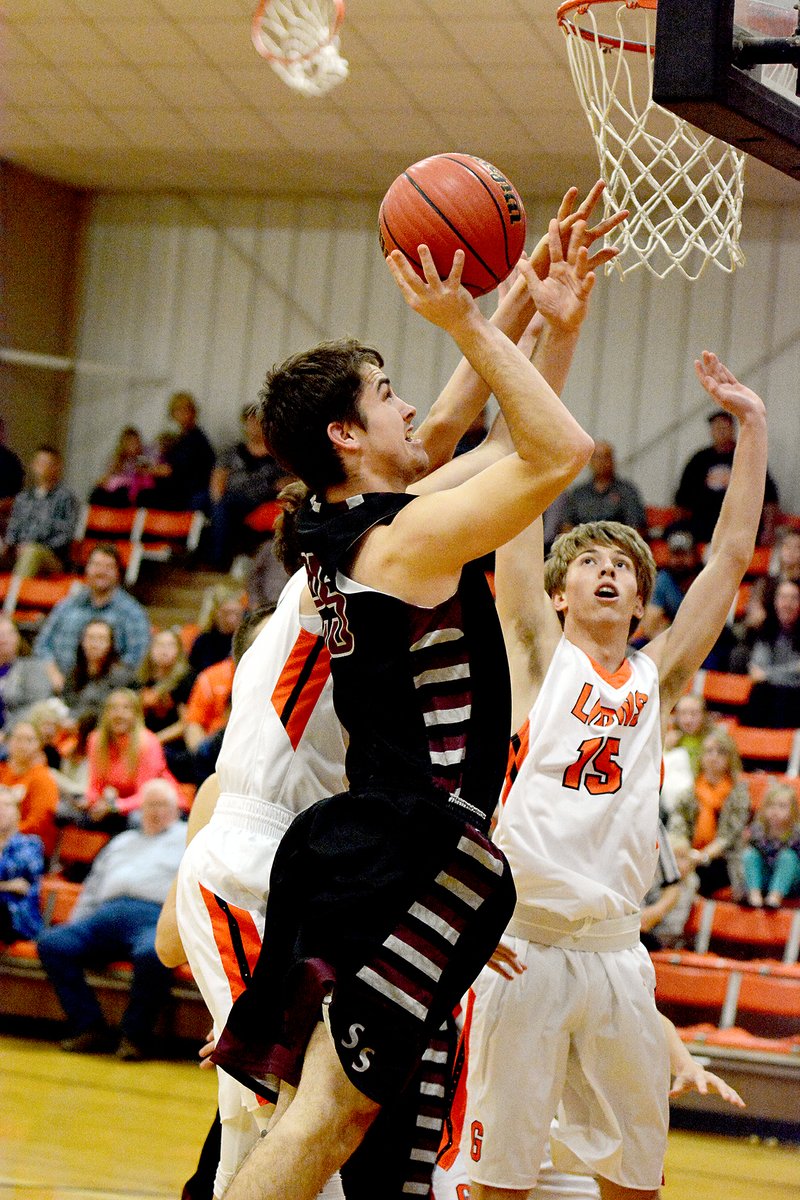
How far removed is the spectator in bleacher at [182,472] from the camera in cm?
1421

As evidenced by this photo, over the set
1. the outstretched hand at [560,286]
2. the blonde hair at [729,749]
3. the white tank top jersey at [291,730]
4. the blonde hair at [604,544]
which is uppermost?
the outstretched hand at [560,286]

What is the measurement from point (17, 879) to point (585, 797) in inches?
211

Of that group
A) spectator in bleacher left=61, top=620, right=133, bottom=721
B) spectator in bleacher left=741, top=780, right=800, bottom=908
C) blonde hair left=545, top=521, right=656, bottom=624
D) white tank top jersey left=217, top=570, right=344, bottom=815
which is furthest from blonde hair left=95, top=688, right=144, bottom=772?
white tank top jersey left=217, top=570, right=344, bottom=815

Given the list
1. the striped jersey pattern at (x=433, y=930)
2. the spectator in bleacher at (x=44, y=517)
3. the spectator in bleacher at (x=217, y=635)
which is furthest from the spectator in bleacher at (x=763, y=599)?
the striped jersey pattern at (x=433, y=930)

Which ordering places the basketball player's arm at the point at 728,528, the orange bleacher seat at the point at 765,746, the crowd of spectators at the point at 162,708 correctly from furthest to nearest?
the orange bleacher seat at the point at 765,746
the crowd of spectators at the point at 162,708
the basketball player's arm at the point at 728,528

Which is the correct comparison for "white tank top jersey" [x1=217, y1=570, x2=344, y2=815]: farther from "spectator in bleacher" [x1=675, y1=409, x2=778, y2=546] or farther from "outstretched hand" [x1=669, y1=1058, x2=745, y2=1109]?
"spectator in bleacher" [x1=675, y1=409, x2=778, y2=546]

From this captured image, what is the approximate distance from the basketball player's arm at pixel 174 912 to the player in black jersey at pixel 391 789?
73 centimetres

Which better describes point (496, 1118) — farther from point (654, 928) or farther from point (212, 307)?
point (212, 307)

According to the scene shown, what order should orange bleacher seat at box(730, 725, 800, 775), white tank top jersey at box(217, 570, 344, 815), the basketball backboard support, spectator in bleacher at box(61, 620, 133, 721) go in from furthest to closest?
spectator in bleacher at box(61, 620, 133, 721) → orange bleacher seat at box(730, 725, 800, 775) → white tank top jersey at box(217, 570, 344, 815) → the basketball backboard support

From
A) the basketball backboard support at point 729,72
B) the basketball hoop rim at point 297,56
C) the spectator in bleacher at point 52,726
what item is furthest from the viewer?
the spectator in bleacher at point 52,726

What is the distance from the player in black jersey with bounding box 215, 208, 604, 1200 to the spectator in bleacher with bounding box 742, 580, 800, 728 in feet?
25.2

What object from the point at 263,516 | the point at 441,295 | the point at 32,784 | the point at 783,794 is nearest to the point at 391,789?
the point at 441,295

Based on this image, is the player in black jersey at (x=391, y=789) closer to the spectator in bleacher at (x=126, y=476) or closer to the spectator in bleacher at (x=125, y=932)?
the spectator in bleacher at (x=125, y=932)

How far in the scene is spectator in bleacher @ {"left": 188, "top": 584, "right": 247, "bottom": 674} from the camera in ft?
36.5
